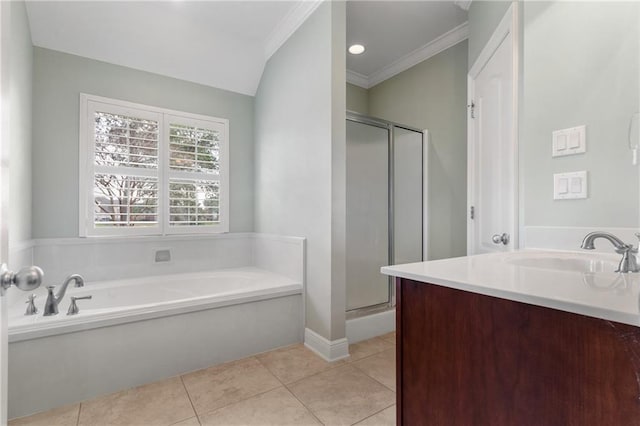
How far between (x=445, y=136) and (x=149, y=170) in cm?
287

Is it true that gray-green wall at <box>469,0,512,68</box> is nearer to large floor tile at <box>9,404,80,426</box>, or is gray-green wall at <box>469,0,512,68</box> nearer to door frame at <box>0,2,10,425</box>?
door frame at <box>0,2,10,425</box>

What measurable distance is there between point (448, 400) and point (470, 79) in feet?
7.48

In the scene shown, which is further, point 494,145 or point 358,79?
point 358,79

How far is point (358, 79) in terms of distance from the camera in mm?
3703

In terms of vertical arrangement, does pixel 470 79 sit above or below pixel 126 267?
above

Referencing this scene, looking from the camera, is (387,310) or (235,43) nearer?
(387,310)

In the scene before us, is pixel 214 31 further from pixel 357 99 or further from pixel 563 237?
pixel 563 237

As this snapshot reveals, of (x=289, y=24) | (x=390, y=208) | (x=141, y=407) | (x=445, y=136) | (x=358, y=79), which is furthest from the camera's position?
(x=358, y=79)

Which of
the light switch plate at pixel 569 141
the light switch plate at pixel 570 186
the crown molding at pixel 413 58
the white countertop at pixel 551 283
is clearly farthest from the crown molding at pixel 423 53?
the white countertop at pixel 551 283

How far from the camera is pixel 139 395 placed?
65.7 inches

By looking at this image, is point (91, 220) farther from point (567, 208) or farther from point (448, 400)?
point (567, 208)

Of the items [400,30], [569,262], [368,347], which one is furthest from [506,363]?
[400,30]

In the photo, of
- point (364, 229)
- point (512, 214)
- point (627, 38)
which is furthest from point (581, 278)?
point (364, 229)

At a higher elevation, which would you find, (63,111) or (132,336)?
(63,111)
